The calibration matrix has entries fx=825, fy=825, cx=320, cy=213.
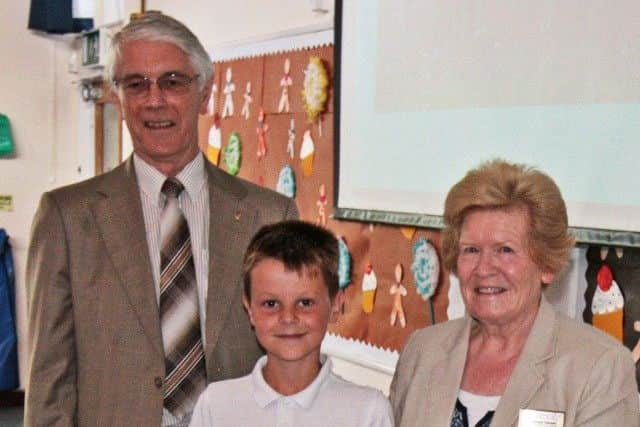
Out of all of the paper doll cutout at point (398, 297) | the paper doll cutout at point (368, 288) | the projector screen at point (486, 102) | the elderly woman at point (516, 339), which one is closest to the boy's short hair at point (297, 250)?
the elderly woman at point (516, 339)

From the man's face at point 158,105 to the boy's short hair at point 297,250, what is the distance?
29 centimetres

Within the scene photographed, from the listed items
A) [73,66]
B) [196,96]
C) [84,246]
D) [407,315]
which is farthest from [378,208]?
[73,66]

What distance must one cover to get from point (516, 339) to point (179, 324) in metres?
0.72

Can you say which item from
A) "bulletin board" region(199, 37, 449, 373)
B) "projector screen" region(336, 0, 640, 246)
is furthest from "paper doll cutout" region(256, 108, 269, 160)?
"projector screen" region(336, 0, 640, 246)

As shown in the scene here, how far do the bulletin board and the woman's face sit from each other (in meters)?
0.89

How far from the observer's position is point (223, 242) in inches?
73.2

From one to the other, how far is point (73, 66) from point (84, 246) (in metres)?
4.63

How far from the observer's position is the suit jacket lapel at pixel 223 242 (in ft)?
5.97

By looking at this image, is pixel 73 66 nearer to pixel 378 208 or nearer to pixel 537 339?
pixel 378 208

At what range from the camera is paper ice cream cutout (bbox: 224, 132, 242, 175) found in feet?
11.5

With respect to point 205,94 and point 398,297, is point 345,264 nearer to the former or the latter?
point 398,297

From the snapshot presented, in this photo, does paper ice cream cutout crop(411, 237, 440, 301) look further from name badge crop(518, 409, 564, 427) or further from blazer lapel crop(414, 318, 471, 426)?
name badge crop(518, 409, 564, 427)

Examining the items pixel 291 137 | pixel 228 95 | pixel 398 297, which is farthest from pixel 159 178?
pixel 228 95

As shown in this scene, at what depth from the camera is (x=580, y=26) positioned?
2020mm
